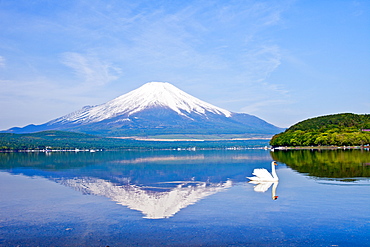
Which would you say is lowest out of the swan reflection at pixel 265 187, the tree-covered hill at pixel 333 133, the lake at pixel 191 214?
the lake at pixel 191 214

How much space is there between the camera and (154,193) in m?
22.3

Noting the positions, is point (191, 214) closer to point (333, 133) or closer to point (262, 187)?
point (262, 187)

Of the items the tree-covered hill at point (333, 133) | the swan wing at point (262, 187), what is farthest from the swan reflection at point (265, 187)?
the tree-covered hill at point (333, 133)

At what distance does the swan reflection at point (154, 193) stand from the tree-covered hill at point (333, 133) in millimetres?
69898

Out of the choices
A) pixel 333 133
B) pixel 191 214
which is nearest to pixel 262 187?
pixel 191 214

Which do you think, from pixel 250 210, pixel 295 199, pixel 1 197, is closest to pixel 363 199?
pixel 295 199

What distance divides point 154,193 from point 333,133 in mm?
83796

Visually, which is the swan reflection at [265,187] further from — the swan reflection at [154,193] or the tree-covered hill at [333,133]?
the tree-covered hill at [333,133]

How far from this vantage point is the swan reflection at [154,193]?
17750 millimetres

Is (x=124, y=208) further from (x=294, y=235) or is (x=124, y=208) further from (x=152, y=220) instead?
(x=294, y=235)

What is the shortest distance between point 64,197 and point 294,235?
13097 mm

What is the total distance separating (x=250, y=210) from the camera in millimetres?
16984

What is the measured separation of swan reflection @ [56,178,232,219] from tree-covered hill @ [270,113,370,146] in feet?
229

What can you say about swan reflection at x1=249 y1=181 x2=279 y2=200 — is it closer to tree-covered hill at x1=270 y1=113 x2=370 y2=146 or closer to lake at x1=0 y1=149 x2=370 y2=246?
lake at x1=0 y1=149 x2=370 y2=246
